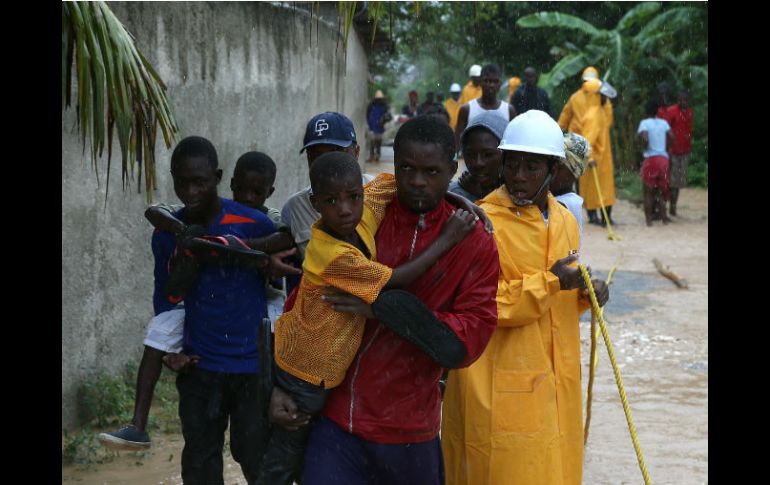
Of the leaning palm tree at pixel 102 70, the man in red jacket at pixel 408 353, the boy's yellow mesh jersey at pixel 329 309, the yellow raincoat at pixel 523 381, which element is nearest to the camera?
the boy's yellow mesh jersey at pixel 329 309

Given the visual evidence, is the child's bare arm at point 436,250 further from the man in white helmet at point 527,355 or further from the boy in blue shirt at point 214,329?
the boy in blue shirt at point 214,329

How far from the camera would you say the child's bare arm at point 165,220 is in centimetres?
423

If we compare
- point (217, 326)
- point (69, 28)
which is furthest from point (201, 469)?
point (69, 28)

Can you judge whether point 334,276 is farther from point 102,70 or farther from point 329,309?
point 102,70

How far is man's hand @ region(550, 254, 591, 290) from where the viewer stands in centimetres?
392

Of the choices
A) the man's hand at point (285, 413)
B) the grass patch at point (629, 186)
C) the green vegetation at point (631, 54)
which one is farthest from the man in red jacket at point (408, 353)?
the grass patch at point (629, 186)

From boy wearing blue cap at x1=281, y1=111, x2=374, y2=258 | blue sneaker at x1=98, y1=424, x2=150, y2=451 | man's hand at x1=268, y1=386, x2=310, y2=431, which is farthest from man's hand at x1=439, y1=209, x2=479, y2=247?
blue sneaker at x1=98, y1=424, x2=150, y2=451

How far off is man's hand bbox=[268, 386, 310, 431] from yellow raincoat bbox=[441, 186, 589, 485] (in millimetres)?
913

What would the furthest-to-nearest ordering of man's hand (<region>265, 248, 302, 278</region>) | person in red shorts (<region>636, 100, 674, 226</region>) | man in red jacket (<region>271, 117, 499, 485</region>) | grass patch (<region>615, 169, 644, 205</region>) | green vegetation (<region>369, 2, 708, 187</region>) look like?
1. green vegetation (<region>369, 2, 708, 187</region>)
2. grass patch (<region>615, 169, 644, 205</region>)
3. person in red shorts (<region>636, 100, 674, 226</region>)
4. man's hand (<region>265, 248, 302, 278</region>)
5. man in red jacket (<region>271, 117, 499, 485</region>)

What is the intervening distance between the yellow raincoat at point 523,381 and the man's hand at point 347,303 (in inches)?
36.0

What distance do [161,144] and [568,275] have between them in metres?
3.92

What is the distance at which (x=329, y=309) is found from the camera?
10.5ft

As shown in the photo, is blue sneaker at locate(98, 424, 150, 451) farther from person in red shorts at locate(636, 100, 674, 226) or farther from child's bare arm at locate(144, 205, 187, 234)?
person in red shorts at locate(636, 100, 674, 226)

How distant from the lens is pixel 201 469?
172 inches
